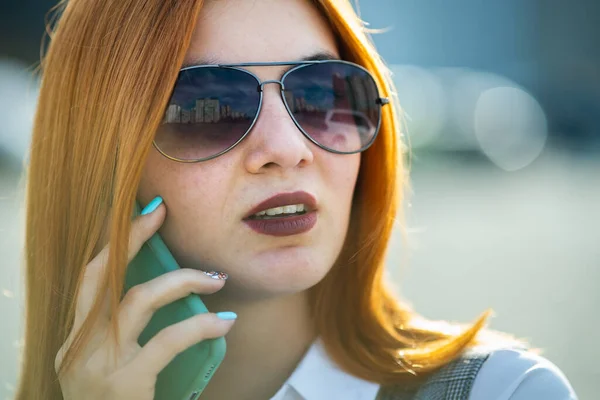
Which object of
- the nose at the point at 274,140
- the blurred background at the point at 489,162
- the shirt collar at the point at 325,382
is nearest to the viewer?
the nose at the point at 274,140

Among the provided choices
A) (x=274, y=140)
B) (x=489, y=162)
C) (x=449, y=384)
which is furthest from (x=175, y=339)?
(x=489, y=162)

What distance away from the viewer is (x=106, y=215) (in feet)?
6.88

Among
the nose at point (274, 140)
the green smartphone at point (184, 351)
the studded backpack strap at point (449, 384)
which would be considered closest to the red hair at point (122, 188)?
the studded backpack strap at point (449, 384)

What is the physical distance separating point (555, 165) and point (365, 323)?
54.6ft

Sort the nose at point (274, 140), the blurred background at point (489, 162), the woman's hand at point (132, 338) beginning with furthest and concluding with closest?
1. the blurred background at point (489, 162)
2. the nose at point (274, 140)
3. the woman's hand at point (132, 338)

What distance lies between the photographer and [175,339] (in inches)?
76.2

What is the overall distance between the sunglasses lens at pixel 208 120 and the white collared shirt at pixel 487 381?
0.71m

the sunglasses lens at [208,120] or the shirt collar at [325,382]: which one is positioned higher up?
the sunglasses lens at [208,120]

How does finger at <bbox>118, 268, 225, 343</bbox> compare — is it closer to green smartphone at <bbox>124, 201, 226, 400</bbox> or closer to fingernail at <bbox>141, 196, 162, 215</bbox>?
green smartphone at <bbox>124, 201, 226, 400</bbox>

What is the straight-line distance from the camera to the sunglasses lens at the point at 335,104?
211 centimetres

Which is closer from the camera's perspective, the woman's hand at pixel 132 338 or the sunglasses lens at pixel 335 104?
the woman's hand at pixel 132 338

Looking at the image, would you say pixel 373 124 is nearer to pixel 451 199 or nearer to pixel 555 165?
pixel 451 199

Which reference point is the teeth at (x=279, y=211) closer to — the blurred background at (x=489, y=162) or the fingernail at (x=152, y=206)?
the fingernail at (x=152, y=206)

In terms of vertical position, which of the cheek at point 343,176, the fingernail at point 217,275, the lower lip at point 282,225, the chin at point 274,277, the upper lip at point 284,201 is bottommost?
the fingernail at point 217,275
